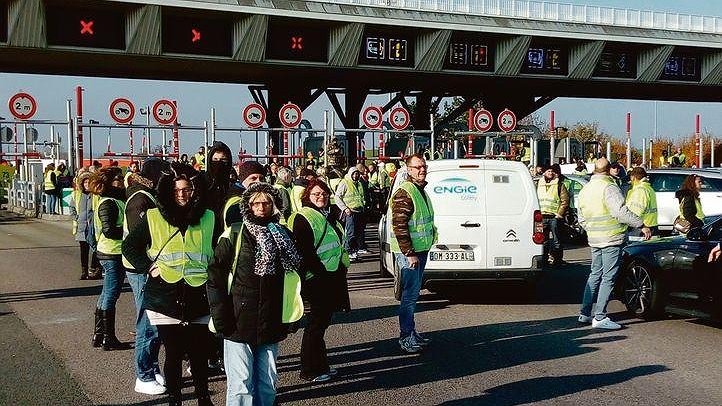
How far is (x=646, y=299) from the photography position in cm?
1020

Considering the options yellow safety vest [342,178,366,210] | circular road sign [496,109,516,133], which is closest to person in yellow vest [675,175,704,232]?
yellow safety vest [342,178,366,210]

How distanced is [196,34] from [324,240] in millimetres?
25910

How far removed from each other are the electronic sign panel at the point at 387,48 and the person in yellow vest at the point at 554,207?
768 inches

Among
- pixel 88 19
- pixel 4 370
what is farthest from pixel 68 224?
pixel 4 370

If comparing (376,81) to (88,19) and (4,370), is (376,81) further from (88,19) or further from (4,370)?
(4,370)

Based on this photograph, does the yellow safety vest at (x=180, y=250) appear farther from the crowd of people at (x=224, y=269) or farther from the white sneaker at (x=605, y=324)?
the white sneaker at (x=605, y=324)

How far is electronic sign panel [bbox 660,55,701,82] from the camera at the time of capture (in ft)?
134

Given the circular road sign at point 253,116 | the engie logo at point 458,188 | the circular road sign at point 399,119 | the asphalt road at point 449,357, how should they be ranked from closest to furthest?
1. the asphalt road at point 449,357
2. the engie logo at point 458,188
3. the circular road sign at point 253,116
4. the circular road sign at point 399,119

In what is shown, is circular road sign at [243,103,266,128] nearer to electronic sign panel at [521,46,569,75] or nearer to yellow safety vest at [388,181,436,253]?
yellow safety vest at [388,181,436,253]

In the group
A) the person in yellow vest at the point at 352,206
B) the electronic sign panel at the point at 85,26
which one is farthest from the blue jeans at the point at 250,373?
the electronic sign panel at the point at 85,26

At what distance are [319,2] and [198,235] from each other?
1113 inches

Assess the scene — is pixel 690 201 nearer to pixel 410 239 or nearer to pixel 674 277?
pixel 674 277

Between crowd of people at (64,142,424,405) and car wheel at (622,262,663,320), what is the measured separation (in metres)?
3.05

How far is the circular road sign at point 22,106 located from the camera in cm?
2372
